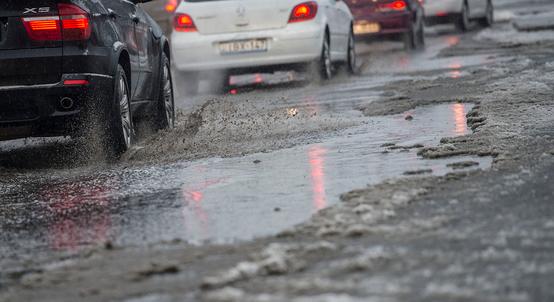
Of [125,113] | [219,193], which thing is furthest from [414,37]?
[219,193]

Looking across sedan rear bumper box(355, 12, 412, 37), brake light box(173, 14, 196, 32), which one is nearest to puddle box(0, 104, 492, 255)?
brake light box(173, 14, 196, 32)

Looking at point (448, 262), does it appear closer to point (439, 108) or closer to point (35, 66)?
point (35, 66)

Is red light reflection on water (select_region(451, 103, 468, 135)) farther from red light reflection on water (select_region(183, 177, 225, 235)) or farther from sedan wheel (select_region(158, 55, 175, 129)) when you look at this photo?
sedan wheel (select_region(158, 55, 175, 129))

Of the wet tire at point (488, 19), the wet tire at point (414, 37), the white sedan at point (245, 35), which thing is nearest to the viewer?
the white sedan at point (245, 35)

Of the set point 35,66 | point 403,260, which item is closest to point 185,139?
point 35,66

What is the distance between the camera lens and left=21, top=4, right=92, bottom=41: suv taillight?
351 inches

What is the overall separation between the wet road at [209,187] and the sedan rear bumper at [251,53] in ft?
15.2

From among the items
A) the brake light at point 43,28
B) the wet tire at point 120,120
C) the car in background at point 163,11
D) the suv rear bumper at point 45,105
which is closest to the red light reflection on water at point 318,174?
the wet tire at point 120,120

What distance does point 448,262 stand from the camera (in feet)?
15.9

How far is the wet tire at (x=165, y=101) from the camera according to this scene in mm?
11724

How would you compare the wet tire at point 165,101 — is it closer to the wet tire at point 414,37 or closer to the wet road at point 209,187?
the wet road at point 209,187

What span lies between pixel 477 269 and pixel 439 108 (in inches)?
286

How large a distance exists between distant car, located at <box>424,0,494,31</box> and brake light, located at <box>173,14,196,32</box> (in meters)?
14.5

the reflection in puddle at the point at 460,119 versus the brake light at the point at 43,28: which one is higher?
the brake light at the point at 43,28
